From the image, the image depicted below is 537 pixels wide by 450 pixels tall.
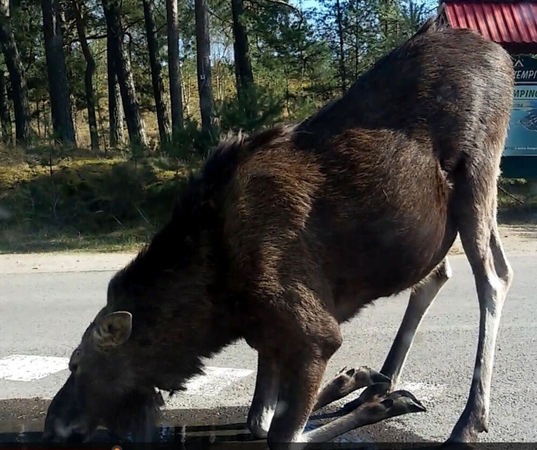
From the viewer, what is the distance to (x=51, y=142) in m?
18.7

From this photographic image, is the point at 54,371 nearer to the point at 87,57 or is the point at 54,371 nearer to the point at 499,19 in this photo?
the point at 499,19

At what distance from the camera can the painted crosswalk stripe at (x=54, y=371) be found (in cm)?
579

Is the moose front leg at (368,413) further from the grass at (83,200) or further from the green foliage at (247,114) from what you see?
the green foliage at (247,114)

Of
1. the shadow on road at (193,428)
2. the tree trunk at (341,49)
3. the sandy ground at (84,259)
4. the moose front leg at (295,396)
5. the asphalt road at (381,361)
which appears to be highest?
the tree trunk at (341,49)

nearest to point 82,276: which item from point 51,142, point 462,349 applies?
point 462,349

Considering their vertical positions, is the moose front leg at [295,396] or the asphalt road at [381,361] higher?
the moose front leg at [295,396]

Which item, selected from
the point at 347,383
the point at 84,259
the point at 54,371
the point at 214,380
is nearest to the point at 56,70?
the point at 84,259

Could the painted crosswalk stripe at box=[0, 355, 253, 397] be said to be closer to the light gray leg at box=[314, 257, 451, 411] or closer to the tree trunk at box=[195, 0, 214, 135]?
the light gray leg at box=[314, 257, 451, 411]

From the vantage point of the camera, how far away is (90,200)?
16.8 m

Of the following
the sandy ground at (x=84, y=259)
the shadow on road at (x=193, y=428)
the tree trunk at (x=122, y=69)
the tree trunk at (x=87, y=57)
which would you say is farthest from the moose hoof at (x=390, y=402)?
the tree trunk at (x=87, y=57)

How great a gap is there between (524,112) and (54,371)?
1222 cm

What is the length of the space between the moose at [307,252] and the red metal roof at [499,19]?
1129 cm

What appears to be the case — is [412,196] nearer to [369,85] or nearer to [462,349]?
[369,85]

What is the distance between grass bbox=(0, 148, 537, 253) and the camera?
15.2 meters
